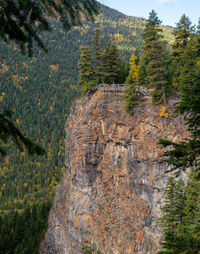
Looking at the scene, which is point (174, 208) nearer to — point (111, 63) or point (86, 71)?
point (111, 63)

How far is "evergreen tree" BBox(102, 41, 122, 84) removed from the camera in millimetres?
31859

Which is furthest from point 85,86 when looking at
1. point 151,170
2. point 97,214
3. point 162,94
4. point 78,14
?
point 78,14

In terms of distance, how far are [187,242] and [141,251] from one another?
25057mm

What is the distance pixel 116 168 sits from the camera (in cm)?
2839

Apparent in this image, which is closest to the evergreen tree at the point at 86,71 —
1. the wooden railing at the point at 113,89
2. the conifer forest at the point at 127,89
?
the conifer forest at the point at 127,89

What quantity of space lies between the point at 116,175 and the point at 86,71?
16.6 m

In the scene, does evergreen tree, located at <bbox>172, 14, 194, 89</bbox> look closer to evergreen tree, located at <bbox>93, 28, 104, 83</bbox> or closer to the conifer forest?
the conifer forest

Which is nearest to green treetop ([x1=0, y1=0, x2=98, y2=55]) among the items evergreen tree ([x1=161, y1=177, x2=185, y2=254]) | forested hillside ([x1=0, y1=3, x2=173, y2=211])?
evergreen tree ([x1=161, y1=177, x2=185, y2=254])

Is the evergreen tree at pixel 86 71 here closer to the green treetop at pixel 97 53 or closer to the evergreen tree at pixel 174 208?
the green treetop at pixel 97 53

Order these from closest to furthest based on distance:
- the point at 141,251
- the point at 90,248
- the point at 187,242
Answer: the point at 187,242
the point at 141,251
the point at 90,248

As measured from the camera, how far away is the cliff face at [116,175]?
84.1ft

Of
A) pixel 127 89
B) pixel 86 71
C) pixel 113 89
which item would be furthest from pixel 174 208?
pixel 86 71

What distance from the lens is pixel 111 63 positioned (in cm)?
3253

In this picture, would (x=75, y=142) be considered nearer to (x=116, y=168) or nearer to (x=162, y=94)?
(x=116, y=168)
